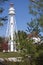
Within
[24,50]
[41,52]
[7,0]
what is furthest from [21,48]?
[7,0]

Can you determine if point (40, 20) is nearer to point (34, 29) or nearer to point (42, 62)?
point (34, 29)

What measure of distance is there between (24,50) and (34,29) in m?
1.31

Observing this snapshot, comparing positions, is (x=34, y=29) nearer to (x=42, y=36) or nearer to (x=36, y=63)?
(x=42, y=36)

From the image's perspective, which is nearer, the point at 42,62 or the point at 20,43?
the point at 20,43

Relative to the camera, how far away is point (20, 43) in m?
14.4

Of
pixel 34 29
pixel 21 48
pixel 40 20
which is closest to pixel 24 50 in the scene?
pixel 21 48

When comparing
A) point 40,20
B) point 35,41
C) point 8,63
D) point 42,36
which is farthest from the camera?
point 8,63

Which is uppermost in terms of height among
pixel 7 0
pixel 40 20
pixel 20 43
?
pixel 7 0

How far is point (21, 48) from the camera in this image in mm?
14625

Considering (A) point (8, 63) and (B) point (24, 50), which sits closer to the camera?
(B) point (24, 50)

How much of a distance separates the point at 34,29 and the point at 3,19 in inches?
72.3

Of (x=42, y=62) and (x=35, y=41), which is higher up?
(x=35, y=41)

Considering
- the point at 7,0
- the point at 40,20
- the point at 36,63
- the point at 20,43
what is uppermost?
the point at 7,0

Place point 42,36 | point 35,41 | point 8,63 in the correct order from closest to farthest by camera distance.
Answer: point 42,36, point 35,41, point 8,63
